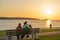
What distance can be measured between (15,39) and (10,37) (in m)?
1.02

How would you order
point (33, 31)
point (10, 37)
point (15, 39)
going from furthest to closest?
point (33, 31) → point (15, 39) → point (10, 37)

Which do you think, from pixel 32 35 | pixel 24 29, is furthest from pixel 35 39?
pixel 24 29

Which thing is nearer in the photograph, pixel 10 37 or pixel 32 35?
pixel 10 37

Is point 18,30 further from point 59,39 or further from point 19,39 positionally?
point 59,39

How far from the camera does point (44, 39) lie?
56.7 feet

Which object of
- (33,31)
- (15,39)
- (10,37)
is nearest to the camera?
(10,37)

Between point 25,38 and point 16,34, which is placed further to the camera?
point 25,38

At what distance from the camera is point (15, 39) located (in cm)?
1573

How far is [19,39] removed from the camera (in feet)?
51.4

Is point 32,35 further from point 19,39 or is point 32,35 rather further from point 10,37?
point 10,37

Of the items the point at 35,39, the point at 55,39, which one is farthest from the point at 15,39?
the point at 55,39

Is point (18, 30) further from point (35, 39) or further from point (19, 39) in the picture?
point (35, 39)

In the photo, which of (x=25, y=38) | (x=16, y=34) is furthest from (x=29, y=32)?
(x=16, y=34)

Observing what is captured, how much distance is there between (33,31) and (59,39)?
81.1 inches
